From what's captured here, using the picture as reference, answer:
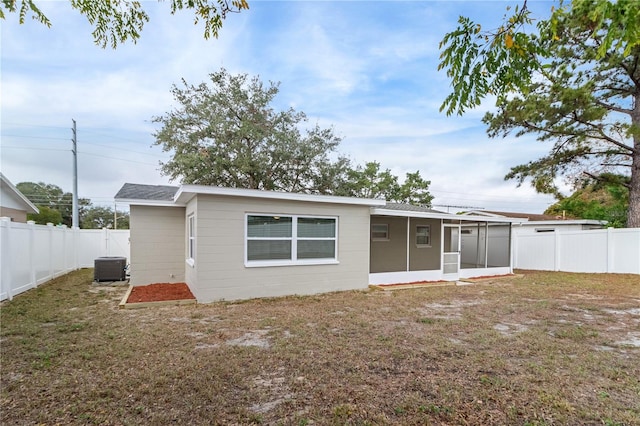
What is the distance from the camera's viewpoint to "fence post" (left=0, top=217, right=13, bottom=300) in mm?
6570

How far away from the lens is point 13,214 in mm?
13805

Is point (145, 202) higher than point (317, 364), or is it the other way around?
point (145, 202)

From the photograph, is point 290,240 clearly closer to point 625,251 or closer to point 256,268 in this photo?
point 256,268

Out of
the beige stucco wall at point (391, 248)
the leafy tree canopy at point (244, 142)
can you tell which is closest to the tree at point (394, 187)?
the leafy tree canopy at point (244, 142)

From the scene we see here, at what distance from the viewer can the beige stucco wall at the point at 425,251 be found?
11344 mm

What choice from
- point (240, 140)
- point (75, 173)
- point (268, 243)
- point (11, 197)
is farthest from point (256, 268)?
point (75, 173)

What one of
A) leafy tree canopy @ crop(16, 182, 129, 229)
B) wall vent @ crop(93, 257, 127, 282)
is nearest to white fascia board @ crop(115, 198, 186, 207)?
wall vent @ crop(93, 257, 127, 282)

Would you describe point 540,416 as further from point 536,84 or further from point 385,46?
point 536,84

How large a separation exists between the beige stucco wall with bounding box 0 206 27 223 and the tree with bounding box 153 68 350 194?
20.5ft

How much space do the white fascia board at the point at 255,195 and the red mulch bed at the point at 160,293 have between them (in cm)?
228

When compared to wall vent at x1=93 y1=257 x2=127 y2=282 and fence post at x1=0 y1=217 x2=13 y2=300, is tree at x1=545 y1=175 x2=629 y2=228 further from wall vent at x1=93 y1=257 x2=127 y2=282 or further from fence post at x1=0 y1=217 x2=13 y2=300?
fence post at x1=0 y1=217 x2=13 y2=300

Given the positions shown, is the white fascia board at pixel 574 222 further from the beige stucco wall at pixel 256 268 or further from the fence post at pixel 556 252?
the beige stucco wall at pixel 256 268

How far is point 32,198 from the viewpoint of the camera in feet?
110

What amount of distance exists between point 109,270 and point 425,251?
33.6 feet
